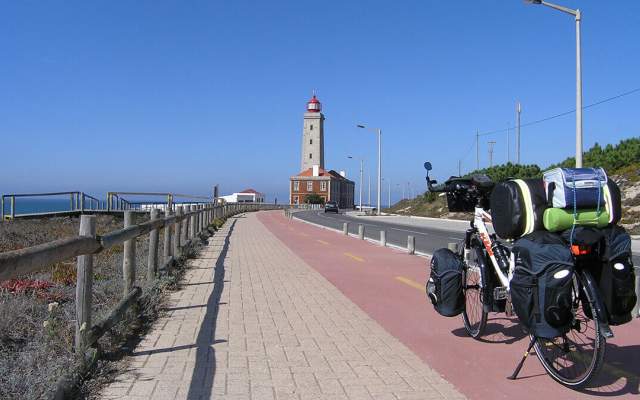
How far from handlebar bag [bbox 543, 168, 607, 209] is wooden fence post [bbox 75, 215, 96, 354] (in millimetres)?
3750

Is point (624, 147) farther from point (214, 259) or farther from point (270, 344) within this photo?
point (270, 344)

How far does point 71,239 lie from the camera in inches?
194

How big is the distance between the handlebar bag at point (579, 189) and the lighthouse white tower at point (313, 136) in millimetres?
140601

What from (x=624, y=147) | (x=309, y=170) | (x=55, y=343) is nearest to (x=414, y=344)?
(x=55, y=343)

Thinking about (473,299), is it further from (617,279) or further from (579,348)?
(617,279)

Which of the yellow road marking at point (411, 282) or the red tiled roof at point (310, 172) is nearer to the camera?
the yellow road marking at point (411, 282)

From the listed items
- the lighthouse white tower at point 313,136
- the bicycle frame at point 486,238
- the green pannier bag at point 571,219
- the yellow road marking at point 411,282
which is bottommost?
the yellow road marking at point 411,282

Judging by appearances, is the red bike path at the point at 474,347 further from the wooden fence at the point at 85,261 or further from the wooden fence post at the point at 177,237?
the wooden fence post at the point at 177,237

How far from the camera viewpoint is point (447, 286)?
19.6 feet

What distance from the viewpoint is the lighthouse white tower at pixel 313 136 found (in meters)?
145

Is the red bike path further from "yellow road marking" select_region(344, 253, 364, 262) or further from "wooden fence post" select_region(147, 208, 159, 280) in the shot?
"yellow road marking" select_region(344, 253, 364, 262)

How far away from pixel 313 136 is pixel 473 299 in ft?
462

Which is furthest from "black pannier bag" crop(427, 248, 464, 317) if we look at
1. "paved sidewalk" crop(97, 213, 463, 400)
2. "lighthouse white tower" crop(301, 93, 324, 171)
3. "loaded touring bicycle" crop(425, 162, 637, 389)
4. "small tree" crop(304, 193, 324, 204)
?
"lighthouse white tower" crop(301, 93, 324, 171)

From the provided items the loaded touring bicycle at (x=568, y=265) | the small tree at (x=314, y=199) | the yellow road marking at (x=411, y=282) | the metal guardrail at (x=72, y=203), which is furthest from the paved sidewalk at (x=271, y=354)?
the small tree at (x=314, y=199)
